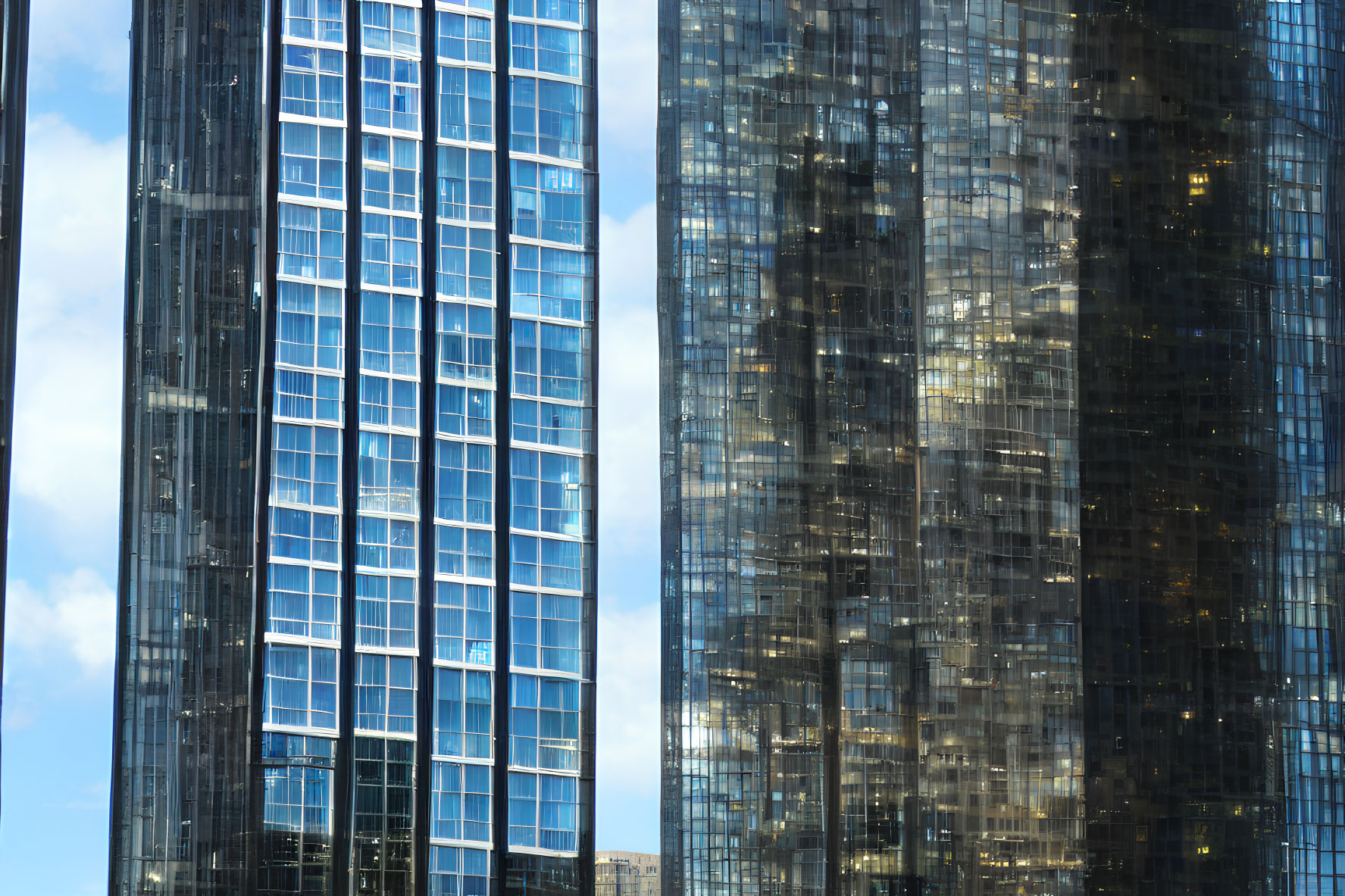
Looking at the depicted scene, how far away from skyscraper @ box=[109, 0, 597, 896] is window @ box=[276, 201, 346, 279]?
11 mm

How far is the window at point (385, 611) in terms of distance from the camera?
6.78 metres

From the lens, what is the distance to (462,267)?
6.94 meters

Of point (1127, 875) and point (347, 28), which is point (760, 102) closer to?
point (347, 28)

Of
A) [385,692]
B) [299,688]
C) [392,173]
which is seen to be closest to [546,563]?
[385,692]

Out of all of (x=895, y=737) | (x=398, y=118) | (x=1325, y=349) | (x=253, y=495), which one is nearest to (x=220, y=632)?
(x=253, y=495)

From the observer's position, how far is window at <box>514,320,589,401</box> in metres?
6.89

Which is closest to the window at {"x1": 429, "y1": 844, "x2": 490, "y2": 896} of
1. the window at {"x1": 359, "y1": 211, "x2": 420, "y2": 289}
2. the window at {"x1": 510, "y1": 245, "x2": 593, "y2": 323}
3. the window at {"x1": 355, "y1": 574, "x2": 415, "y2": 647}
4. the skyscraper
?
the skyscraper

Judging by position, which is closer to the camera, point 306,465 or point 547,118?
point 306,465

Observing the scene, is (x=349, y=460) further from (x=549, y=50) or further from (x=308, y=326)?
(x=549, y=50)

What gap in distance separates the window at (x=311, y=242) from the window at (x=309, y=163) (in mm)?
73

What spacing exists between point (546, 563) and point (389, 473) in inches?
28.8

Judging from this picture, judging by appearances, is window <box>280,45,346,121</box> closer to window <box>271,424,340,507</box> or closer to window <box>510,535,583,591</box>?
window <box>271,424,340,507</box>

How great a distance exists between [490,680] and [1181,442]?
2.97m

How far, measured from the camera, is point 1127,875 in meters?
6.54
